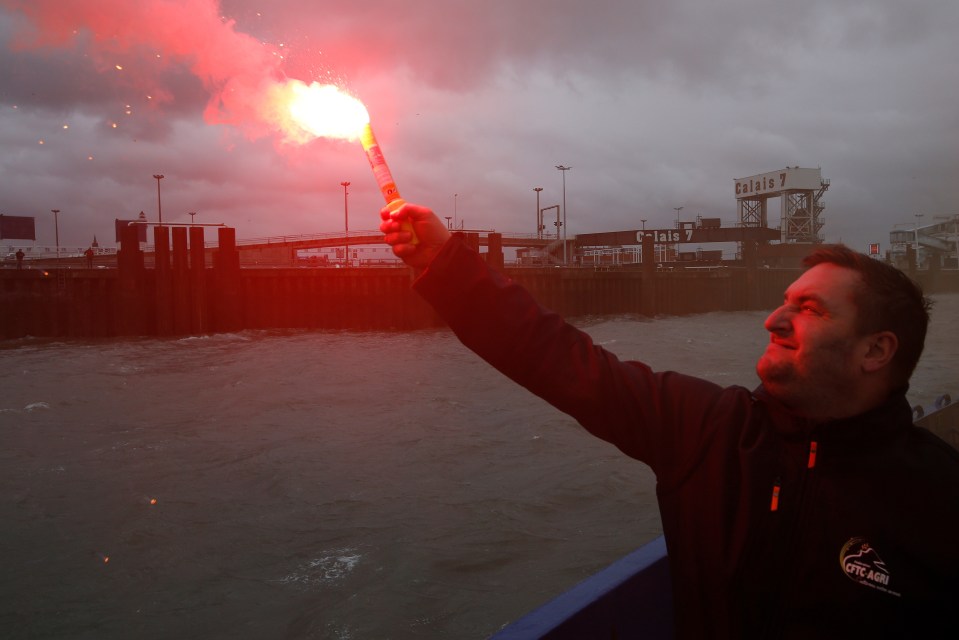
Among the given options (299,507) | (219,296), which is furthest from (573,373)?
(219,296)

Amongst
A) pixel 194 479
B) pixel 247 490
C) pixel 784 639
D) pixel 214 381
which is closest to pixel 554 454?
pixel 247 490

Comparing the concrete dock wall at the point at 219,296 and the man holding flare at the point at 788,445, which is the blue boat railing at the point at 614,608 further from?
the concrete dock wall at the point at 219,296

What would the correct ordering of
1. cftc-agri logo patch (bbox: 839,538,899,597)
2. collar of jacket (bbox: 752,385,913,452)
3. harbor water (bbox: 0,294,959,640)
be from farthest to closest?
harbor water (bbox: 0,294,959,640), collar of jacket (bbox: 752,385,913,452), cftc-agri logo patch (bbox: 839,538,899,597)

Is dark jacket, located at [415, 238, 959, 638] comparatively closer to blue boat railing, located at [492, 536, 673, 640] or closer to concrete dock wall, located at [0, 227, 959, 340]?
blue boat railing, located at [492, 536, 673, 640]

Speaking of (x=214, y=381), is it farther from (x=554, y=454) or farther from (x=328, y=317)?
(x=328, y=317)

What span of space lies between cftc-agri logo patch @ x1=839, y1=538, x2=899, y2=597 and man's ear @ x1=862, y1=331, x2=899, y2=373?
499 mm

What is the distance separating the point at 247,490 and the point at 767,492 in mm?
8870

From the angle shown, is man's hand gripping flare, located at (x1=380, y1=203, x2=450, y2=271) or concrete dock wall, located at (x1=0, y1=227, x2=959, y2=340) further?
concrete dock wall, located at (x1=0, y1=227, x2=959, y2=340)

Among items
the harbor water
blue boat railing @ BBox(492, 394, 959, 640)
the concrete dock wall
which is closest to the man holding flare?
blue boat railing @ BBox(492, 394, 959, 640)

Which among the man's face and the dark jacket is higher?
the man's face

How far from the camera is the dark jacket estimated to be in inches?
67.8

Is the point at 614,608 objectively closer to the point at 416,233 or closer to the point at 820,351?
the point at 820,351

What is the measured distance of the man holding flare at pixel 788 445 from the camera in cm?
173

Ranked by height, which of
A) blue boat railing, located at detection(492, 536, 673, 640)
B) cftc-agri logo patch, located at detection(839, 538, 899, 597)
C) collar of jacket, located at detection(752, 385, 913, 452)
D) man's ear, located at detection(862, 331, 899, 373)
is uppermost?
man's ear, located at detection(862, 331, 899, 373)
